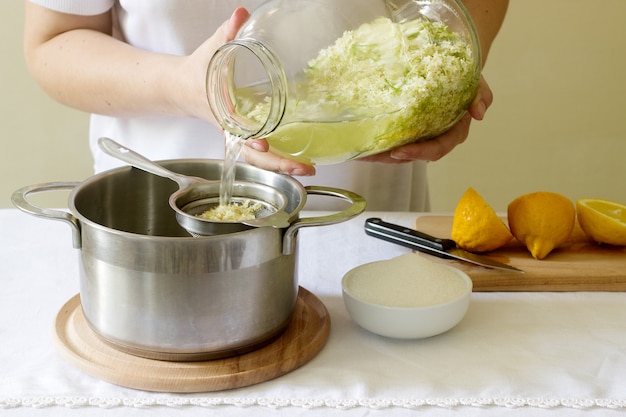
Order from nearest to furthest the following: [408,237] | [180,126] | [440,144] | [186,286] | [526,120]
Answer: [186,286], [440,144], [408,237], [180,126], [526,120]

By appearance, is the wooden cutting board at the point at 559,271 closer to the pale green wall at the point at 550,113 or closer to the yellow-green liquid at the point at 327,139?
the yellow-green liquid at the point at 327,139

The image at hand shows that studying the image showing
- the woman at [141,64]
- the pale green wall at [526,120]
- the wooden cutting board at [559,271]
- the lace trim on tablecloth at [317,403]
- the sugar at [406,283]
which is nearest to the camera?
the lace trim on tablecloth at [317,403]

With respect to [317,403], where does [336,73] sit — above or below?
above

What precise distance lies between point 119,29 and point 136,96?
0.20 meters

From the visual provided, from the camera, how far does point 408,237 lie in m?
1.01

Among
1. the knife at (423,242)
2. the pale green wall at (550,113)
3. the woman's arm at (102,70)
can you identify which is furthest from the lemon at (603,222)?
the pale green wall at (550,113)

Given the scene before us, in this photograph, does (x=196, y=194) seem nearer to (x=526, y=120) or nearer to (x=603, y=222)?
(x=603, y=222)

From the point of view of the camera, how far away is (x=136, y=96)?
1076 millimetres

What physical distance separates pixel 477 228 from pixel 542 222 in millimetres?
76

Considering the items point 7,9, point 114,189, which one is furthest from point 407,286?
point 7,9

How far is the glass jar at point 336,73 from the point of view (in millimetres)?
730

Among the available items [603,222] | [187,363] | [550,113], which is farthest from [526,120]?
[187,363]

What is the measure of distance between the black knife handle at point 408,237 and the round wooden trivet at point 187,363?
0.73 feet

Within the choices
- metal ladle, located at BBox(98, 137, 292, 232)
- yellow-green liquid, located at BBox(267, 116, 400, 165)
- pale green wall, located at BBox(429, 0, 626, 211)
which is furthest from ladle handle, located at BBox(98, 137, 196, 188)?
pale green wall, located at BBox(429, 0, 626, 211)
